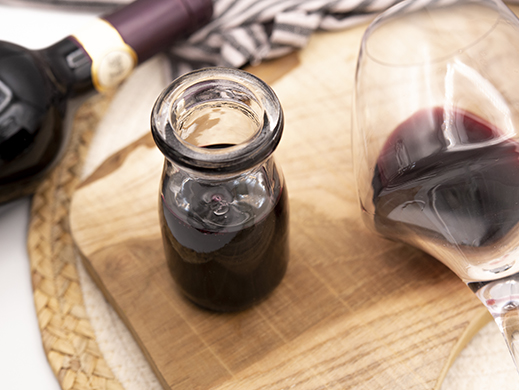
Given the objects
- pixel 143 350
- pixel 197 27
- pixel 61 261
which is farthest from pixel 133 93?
pixel 143 350

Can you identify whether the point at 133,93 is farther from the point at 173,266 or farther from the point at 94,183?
the point at 173,266

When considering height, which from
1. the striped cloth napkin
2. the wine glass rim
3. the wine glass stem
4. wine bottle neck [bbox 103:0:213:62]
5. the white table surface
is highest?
wine bottle neck [bbox 103:0:213:62]

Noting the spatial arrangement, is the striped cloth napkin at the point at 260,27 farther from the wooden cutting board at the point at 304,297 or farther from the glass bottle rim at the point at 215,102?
the glass bottle rim at the point at 215,102

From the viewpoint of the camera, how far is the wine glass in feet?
1.51

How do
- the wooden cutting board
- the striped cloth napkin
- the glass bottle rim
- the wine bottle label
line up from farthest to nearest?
the striped cloth napkin
the wine bottle label
the wooden cutting board
the glass bottle rim

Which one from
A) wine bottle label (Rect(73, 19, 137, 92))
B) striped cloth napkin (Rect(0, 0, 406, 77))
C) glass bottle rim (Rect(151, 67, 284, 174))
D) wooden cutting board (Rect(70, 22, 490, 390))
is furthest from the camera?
striped cloth napkin (Rect(0, 0, 406, 77))

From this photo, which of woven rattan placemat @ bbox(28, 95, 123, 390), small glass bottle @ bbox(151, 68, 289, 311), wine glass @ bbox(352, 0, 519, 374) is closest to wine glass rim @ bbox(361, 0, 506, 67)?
wine glass @ bbox(352, 0, 519, 374)

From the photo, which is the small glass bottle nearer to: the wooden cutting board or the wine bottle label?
the wooden cutting board

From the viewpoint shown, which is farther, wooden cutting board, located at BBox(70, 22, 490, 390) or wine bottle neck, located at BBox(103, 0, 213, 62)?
wine bottle neck, located at BBox(103, 0, 213, 62)

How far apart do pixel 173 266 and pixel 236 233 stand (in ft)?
0.34

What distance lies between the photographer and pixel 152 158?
0.66 metres

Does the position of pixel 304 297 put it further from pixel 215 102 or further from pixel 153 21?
pixel 153 21

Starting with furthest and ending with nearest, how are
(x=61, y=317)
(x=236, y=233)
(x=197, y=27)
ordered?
(x=197, y=27) < (x=61, y=317) < (x=236, y=233)

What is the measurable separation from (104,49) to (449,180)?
16.3 inches
